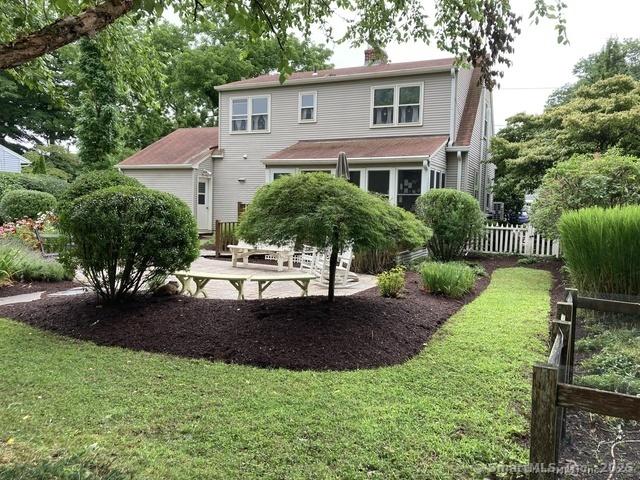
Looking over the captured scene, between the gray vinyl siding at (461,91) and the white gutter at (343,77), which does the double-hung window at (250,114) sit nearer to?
the white gutter at (343,77)

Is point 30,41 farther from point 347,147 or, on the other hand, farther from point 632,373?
point 347,147

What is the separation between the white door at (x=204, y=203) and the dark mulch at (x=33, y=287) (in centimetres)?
1138

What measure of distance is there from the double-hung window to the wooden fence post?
18.5 metres

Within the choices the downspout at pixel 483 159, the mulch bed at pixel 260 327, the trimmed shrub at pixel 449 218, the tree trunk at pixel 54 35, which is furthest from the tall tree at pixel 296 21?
the downspout at pixel 483 159

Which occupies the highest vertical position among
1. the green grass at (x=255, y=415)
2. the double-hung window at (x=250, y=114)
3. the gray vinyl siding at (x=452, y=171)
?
the double-hung window at (x=250, y=114)

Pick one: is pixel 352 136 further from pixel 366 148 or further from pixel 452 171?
pixel 452 171

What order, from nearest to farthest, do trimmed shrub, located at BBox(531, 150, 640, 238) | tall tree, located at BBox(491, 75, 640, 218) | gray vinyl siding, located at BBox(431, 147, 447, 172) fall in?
trimmed shrub, located at BBox(531, 150, 640, 238)
tall tree, located at BBox(491, 75, 640, 218)
gray vinyl siding, located at BBox(431, 147, 447, 172)

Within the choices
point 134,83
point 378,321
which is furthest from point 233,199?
point 378,321

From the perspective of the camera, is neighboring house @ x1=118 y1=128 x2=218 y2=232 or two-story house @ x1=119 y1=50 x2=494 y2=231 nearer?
two-story house @ x1=119 y1=50 x2=494 y2=231

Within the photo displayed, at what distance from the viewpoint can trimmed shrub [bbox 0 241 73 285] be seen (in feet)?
30.1

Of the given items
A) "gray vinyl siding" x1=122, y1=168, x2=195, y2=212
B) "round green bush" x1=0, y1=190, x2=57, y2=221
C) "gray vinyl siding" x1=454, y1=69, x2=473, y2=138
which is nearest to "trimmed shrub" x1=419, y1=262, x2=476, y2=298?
"gray vinyl siding" x1=454, y1=69, x2=473, y2=138

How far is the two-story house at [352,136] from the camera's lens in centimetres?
1605

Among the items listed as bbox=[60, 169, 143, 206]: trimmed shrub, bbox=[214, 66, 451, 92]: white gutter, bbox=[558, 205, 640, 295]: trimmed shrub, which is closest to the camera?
bbox=[558, 205, 640, 295]: trimmed shrub

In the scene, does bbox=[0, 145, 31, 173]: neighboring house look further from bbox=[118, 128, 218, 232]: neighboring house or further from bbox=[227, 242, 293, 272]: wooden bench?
bbox=[227, 242, 293, 272]: wooden bench
